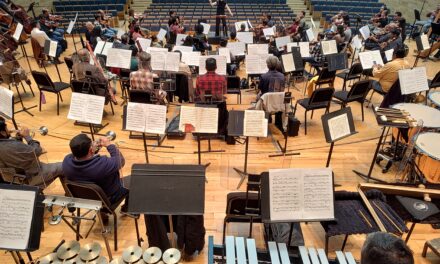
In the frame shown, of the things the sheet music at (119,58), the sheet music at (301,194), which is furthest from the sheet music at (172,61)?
the sheet music at (301,194)

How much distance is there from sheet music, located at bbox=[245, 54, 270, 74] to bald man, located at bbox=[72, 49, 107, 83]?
10.7 feet

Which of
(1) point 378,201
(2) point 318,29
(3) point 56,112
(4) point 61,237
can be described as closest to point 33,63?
(3) point 56,112

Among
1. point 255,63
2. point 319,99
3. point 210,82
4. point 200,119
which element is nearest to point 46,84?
point 210,82

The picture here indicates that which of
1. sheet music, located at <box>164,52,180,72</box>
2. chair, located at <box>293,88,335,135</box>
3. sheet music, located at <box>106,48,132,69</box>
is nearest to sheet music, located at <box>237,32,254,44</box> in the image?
sheet music, located at <box>164,52,180,72</box>

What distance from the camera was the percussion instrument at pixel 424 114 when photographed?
4891 mm

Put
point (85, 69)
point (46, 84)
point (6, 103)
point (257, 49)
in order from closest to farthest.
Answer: point (6, 103), point (85, 69), point (46, 84), point (257, 49)

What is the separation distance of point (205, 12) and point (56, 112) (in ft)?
40.1

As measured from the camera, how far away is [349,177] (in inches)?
212

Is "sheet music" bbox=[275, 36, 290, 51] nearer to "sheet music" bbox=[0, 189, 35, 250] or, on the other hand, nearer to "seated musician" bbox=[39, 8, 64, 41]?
"seated musician" bbox=[39, 8, 64, 41]

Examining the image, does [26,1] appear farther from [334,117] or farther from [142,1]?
[334,117]

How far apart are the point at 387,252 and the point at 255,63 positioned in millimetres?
6156

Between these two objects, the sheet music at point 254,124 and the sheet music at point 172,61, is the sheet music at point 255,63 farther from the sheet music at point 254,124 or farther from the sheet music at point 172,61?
the sheet music at point 254,124

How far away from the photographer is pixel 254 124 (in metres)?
4.73

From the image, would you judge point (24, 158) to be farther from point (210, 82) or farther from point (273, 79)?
point (273, 79)
